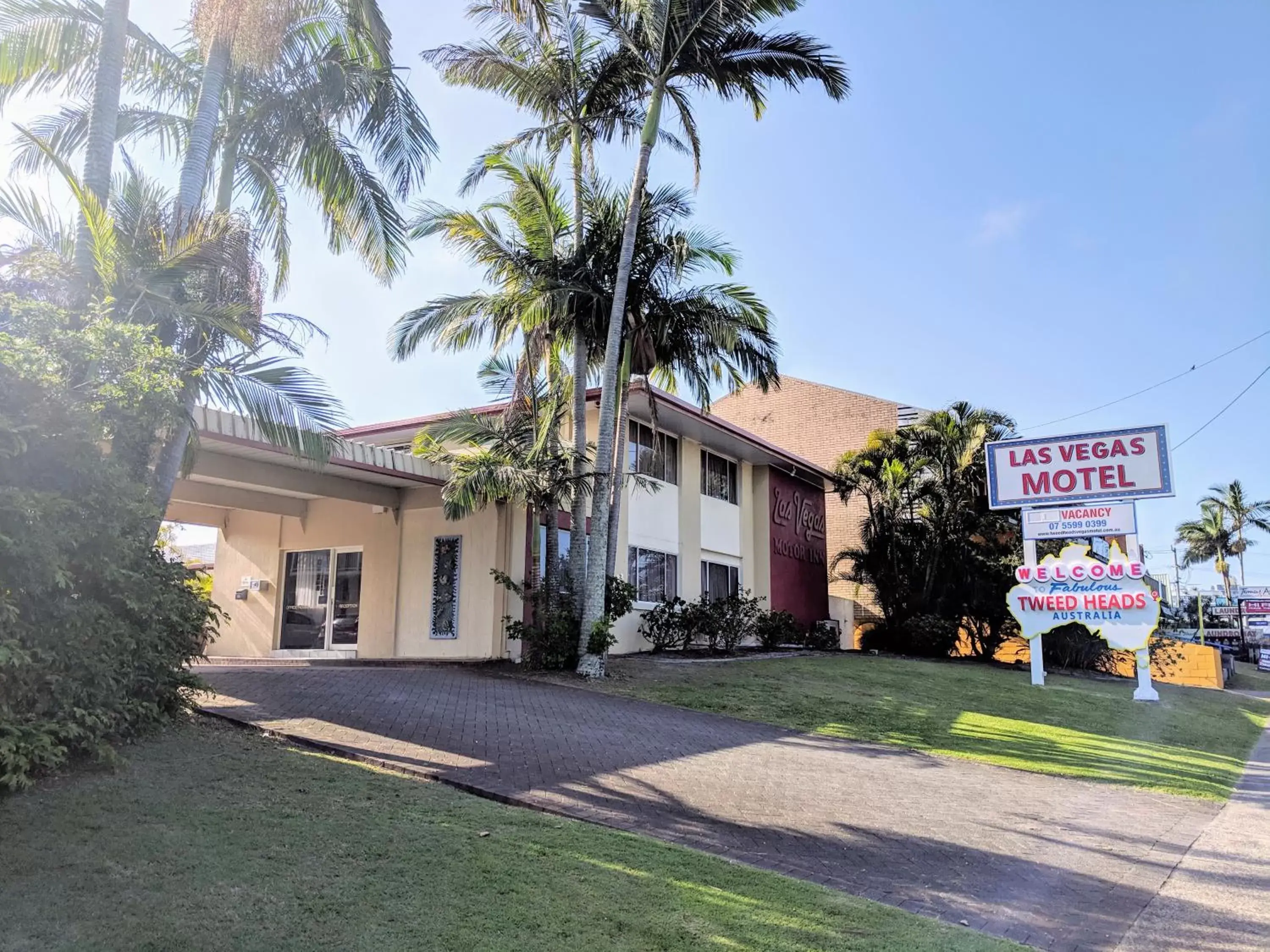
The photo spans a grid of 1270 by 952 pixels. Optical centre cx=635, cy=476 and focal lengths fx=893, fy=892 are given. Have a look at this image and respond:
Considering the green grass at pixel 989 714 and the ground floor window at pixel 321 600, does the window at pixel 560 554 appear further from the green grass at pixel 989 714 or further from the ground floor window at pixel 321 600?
the ground floor window at pixel 321 600

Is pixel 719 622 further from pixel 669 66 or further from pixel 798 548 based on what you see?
pixel 669 66

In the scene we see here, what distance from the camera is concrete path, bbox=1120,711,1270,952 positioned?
4.84 metres

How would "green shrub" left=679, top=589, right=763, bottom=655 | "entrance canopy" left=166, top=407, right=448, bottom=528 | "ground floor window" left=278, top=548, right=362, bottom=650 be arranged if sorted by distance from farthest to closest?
"green shrub" left=679, top=589, right=763, bottom=655 → "ground floor window" left=278, top=548, right=362, bottom=650 → "entrance canopy" left=166, top=407, right=448, bottom=528

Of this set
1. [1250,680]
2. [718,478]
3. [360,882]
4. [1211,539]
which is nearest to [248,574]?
A: [718,478]

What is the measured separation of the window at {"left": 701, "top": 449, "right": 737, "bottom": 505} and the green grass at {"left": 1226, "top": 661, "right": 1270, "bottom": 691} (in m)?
15.5

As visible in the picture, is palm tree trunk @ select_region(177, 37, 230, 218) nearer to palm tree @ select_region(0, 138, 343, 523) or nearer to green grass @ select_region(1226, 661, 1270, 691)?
palm tree @ select_region(0, 138, 343, 523)

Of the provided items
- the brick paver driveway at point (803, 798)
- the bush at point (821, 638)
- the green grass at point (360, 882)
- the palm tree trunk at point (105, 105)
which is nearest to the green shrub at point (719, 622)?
the bush at point (821, 638)

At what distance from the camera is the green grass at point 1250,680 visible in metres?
26.0

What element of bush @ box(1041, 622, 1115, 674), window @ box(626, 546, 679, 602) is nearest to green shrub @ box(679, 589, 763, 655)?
window @ box(626, 546, 679, 602)

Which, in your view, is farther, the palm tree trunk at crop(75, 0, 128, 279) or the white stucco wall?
the white stucco wall

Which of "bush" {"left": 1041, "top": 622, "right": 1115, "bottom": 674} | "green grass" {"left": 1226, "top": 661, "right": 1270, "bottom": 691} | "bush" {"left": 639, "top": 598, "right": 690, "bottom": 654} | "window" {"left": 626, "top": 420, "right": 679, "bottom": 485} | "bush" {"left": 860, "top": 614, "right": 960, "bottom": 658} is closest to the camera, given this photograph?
"bush" {"left": 639, "top": 598, "right": 690, "bottom": 654}

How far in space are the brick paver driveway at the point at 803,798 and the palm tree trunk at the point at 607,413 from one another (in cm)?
241

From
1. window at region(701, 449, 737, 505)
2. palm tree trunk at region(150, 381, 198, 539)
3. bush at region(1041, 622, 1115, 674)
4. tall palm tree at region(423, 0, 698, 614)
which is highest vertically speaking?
tall palm tree at region(423, 0, 698, 614)

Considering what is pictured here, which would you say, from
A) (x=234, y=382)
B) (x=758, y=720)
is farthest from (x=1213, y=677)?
(x=234, y=382)
